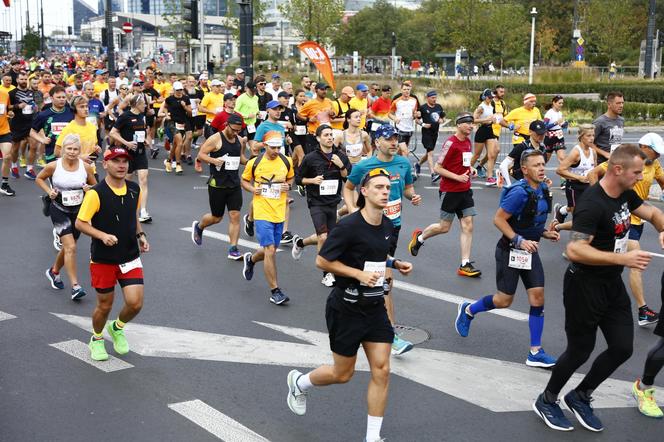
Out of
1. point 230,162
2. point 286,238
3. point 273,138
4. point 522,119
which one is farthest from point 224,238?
point 522,119

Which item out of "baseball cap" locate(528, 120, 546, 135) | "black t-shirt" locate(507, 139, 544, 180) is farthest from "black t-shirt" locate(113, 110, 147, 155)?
"baseball cap" locate(528, 120, 546, 135)

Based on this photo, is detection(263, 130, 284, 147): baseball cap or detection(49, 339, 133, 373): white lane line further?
detection(263, 130, 284, 147): baseball cap

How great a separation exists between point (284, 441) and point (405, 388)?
1.32m

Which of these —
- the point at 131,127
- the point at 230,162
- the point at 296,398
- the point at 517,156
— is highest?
the point at 131,127

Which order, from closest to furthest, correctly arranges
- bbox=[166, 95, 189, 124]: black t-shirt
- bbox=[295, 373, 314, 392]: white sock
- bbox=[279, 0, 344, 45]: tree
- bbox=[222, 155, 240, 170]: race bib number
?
bbox=[295, 373, 314, 392]: white sock, bbox=[222, 155, 240, 170]: race bib number, bbox=[166, 95, 189, 124]: black t-shirt, bbox=[279, 0, 344, 45]: tree

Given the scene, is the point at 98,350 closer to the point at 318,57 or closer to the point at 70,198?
the point at 70,198

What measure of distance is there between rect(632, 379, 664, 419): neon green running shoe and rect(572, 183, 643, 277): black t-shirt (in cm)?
101

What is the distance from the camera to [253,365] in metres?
7.10

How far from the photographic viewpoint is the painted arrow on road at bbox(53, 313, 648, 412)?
6.45 metres

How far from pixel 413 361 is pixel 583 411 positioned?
5.59 ft

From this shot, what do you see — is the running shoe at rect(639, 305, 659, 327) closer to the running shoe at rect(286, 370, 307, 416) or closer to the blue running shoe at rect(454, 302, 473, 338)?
the blue running shoe at rect(454, 302, 473, 338)

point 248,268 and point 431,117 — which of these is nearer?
point 248,268

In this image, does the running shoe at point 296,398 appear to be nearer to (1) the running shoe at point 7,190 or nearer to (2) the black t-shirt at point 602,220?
(2) the black t-shirt at point 602,220

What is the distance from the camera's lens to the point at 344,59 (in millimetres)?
70562
